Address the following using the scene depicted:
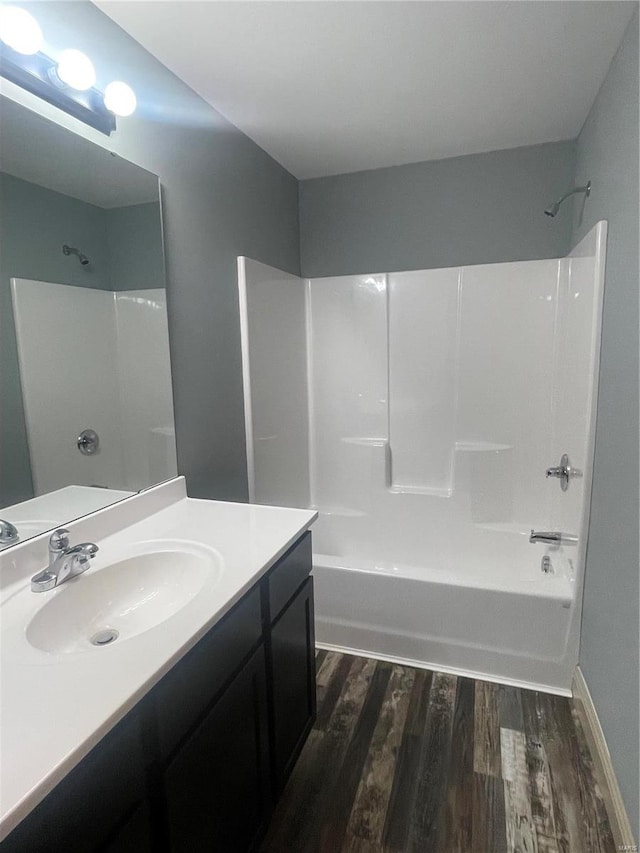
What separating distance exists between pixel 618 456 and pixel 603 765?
1.03 m

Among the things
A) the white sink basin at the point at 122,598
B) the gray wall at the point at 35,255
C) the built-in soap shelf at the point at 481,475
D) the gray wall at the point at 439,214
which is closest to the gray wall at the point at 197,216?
the gray wall at the point at 35,255

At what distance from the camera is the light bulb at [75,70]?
1.17 m

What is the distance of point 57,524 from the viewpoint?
127cm

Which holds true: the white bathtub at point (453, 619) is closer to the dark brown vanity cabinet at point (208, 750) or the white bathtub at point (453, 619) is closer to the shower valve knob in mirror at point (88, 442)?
the dark brown vanity cabinet at point (208, 750)

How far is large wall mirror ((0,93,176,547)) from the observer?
3.75ft

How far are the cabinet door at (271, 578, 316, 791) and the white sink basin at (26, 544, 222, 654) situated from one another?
28 cm

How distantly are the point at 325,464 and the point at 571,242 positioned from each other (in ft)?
5.92

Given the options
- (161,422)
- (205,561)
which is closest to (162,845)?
(205,561)

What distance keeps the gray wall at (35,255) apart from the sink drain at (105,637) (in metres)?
0.40

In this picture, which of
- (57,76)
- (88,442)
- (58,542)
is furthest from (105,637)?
(57,76)

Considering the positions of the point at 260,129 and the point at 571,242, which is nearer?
the point at 260,129

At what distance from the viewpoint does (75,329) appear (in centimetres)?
132

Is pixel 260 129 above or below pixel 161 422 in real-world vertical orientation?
above

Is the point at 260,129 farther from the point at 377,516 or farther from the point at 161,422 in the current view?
the point at 377,516
